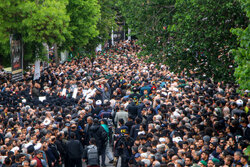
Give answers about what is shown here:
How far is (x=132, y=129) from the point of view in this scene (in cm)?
1494

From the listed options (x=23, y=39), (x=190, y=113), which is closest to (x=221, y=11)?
(x=190, y=113)

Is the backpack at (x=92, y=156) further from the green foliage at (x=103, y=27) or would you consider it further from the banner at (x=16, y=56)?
the green foliage at (x=103, y=27)

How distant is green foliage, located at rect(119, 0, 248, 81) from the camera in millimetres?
13922

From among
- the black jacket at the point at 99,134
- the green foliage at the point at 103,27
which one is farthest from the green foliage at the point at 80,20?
the black jacket at the point at 99,134

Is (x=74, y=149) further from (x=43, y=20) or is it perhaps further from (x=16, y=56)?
(x=43, y=20)

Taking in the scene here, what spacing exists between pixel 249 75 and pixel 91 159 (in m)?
5.98

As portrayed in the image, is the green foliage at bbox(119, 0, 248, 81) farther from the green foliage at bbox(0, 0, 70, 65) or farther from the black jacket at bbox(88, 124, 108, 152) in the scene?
the green foliage at bbox(0, 0, 70, 65)

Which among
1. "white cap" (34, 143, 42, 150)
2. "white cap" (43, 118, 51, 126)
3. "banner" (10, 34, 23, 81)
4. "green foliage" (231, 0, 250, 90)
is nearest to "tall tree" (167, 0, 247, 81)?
"green foliage" (231, 0, 250, 90)

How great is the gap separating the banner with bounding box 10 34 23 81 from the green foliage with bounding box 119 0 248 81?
12.4m

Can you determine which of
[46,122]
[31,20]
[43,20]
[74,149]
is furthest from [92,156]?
[43,20]

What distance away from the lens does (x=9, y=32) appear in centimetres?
2906

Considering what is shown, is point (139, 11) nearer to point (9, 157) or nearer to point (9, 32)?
point (9, 157)

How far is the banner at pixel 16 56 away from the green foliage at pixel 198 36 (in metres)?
12.4

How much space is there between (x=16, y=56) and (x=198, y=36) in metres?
17.0
